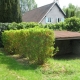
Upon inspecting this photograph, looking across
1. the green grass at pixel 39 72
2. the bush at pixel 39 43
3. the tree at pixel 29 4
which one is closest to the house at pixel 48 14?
the bush at pixel 39 43

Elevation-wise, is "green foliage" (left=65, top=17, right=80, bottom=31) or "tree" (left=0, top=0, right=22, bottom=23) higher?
"tree" (left=0, top=0, right=22, bottom=23)

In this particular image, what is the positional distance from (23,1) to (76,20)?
143 ft

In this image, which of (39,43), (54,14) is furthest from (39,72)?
(54,14)

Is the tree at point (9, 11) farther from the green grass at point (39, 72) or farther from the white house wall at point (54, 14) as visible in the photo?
the green grass at point (39, 72)

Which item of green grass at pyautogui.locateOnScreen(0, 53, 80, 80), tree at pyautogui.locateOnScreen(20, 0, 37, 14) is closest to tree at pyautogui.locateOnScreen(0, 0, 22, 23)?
green grass at pyautogui.locateOnScreen(0, 53, 80, 80)

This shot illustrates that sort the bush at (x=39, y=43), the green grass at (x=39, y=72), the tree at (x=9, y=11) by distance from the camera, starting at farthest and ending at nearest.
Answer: the tree at (x=9, y=11) → the bush at (x=39, y=43) → the green grass at (x=39, y=72)

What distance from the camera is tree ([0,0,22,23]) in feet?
74.2

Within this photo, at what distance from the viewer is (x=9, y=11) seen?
22.8 m

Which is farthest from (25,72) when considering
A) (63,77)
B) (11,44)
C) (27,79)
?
(11,44)

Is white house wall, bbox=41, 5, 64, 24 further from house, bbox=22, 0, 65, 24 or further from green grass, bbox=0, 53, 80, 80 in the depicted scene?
green grass, bbox=0, 53, 80, 80

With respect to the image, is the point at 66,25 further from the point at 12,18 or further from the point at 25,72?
the point at 25,72

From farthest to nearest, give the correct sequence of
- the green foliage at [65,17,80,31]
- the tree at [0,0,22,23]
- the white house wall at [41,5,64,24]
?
the white house wall at [41,5,64,24], the tree at [0,0,22,23], the green foliage at [65,17,80,31]

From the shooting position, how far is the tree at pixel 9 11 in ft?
74.2

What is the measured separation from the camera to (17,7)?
23547 millimetres
